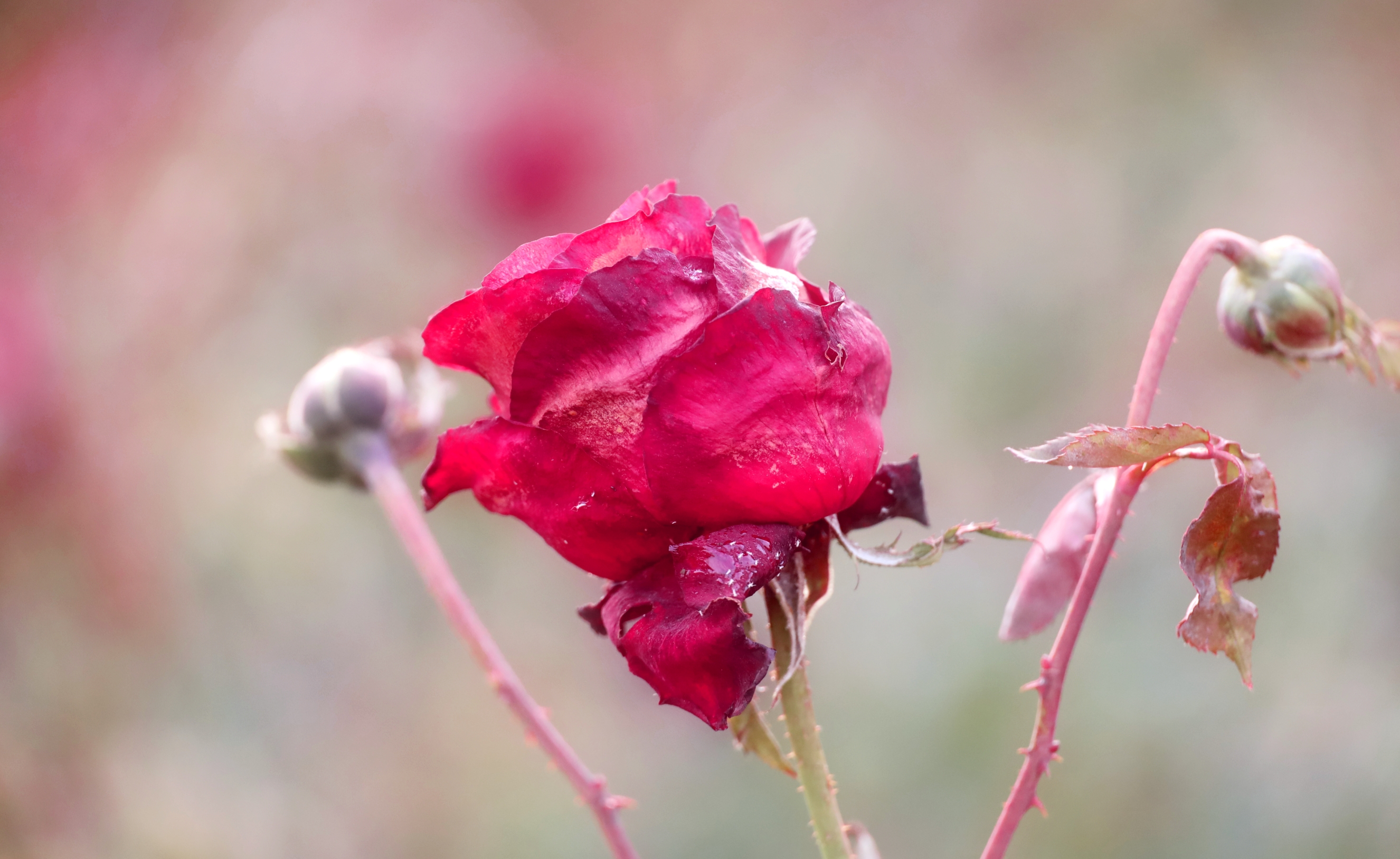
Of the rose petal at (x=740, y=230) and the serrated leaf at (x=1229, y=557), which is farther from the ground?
the rose petal at (x=740, y=230)

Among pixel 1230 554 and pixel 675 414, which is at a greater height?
pixel 675 414

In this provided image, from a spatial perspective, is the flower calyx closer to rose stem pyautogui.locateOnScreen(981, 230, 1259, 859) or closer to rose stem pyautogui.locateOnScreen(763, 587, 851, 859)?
rose stem pyautogui.locateOnScreen(981, 230, 1259, 859)

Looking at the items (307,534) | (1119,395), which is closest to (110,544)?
(307,534)

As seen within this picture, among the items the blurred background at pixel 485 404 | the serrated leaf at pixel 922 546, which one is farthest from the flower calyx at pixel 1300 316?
the blurred background at pixel 485 404

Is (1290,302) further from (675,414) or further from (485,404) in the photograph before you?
(485,404)

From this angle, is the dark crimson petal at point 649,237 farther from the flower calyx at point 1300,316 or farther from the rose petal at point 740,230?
the flower calyx at point 1300,316

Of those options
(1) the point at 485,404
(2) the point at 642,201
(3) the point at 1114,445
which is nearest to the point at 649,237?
(2) the point at 642,201
